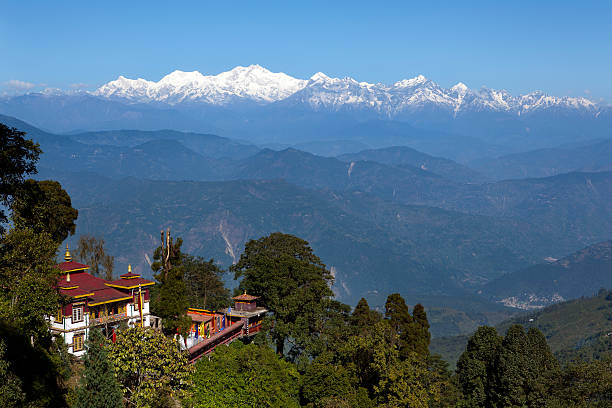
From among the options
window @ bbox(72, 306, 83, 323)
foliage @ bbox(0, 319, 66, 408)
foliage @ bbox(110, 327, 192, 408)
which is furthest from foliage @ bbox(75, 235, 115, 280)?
foliage @ bbox(110, 327, 192, 408)

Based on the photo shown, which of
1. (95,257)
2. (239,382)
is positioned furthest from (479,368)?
(95,257)

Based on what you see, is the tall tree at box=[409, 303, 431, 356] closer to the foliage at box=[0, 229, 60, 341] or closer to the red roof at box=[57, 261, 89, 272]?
the red roof at box=[57, 261, 89, 272]

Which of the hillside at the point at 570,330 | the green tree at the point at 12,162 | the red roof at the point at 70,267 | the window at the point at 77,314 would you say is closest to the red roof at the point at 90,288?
the red roof at the point at 70,267

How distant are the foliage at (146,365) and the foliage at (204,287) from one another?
2805 cm

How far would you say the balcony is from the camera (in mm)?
42562

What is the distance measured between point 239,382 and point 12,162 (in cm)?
1997

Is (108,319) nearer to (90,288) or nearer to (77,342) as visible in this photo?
(90,288)

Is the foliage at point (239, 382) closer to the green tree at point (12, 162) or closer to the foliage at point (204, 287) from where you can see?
the green tree at point (12, 162)

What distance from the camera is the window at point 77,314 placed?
41250 mm

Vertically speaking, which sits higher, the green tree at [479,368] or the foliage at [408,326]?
the foliage at [408,326]

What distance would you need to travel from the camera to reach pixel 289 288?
170ft

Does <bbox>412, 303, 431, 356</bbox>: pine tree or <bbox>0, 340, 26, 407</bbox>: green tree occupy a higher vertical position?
<bbox>0, 340, 26, 407</bbox>: green tree

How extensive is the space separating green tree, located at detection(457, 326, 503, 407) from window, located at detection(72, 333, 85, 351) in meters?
32.6

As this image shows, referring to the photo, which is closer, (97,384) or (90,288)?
(97,384)
